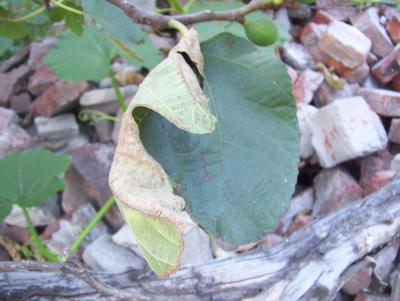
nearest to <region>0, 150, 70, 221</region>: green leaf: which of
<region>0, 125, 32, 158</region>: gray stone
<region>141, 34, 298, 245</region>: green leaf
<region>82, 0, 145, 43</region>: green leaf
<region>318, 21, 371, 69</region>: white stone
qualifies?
<region>0, 125, 32, 158</region>: gray stone

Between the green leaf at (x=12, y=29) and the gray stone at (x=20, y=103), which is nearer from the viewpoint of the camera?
the green leaf at (x=12, y=29)

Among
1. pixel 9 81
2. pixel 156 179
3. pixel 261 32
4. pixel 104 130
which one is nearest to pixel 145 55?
pixel 104 130

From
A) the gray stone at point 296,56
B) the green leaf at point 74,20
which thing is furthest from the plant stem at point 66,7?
the gray stone at point 296,56

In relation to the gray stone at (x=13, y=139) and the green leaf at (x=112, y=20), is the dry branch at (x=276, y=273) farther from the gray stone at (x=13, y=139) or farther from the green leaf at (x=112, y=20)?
the gray stone at (x=13, y=139)

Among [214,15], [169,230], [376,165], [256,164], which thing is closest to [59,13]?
[214,15]

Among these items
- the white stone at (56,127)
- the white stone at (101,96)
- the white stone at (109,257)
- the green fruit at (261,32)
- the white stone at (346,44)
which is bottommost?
the white stone at (109,257)

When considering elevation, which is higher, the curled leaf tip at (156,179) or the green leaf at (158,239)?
the curled leaf tip at (156,179)

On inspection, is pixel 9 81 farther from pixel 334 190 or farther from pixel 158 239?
pixel 158 239

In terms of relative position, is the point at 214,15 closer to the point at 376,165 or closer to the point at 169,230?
the point at 169,230
